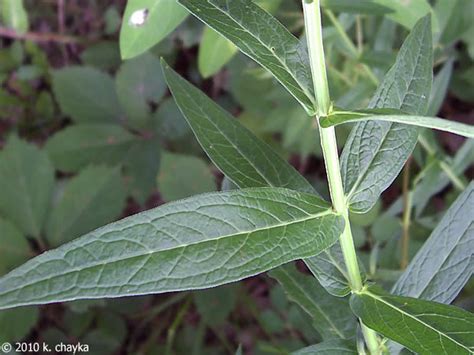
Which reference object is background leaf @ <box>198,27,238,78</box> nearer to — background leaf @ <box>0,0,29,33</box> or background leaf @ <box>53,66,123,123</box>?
background leaf @ <box>0,0,29,33</box>

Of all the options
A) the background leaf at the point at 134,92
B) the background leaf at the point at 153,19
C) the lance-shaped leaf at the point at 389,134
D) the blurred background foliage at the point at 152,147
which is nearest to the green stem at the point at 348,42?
the blurred background foliage at the point at 152,147

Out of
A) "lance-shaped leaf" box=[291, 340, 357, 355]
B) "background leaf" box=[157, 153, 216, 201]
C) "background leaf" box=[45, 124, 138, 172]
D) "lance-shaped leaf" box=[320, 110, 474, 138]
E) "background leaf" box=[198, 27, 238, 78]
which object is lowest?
"lance-shaped leaf" box=[291, 340, 357, 355]

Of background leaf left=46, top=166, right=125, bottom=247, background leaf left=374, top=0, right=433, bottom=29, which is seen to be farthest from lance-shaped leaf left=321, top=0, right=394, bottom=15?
background leaf left=46, top=166, right=125, bottom=247

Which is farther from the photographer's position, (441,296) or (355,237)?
(355,237)

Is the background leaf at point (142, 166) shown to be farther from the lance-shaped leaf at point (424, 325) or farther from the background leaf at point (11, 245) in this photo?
the lance-shaped leaf at point (424, 325)

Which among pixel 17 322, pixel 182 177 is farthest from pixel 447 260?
pixel 17 322

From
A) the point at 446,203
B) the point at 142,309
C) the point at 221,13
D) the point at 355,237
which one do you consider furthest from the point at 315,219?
Answer: the point at 142,309

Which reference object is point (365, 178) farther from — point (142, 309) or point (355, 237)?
point (142, 309)

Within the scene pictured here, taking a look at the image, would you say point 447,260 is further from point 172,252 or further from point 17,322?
point 17,322
